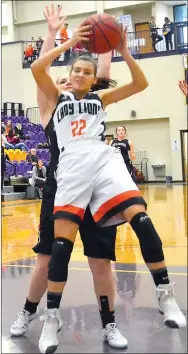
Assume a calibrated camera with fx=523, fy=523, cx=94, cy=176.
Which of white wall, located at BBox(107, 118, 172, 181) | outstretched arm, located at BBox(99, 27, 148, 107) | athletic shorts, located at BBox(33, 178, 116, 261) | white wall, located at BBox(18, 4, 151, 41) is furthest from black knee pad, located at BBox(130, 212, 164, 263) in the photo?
white wall, located at BBox(18, 4, 151, 41)

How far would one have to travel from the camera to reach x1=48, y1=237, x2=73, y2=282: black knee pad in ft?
6.66

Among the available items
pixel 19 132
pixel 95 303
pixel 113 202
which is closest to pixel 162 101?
pixel 19 132

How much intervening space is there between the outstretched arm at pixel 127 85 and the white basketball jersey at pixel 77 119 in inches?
4.4

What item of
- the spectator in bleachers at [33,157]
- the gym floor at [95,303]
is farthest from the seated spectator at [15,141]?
the gym floor at [95,303]

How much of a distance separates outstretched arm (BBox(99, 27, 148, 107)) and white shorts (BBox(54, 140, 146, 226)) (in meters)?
0.29

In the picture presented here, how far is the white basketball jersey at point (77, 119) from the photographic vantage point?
2.09 meters

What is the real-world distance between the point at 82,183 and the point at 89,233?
29cm

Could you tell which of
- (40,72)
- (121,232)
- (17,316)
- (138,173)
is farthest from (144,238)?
(138,173)

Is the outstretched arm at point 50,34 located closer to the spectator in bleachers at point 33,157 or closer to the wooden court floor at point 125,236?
the wooden court floor at point 125,236

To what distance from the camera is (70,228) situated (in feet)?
6.65

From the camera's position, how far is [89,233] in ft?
7.22

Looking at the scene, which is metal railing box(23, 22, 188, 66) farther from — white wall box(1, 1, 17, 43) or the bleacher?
the bleacher

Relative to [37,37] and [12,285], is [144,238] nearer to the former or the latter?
[12,285]

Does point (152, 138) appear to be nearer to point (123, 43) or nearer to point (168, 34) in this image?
point (168, 34)
